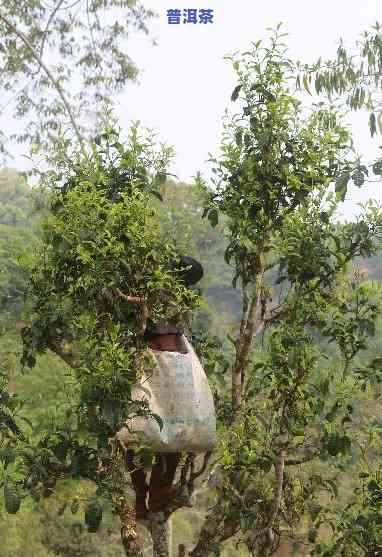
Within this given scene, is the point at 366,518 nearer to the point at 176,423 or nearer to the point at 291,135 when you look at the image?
the point at 176,423

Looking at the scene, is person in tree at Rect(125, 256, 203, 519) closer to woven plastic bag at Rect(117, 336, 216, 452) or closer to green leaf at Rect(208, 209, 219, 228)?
woven plastic bag at Rect(117, 336, 216, 452)

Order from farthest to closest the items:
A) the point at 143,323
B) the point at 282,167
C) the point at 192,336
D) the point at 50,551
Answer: the point at 50,551 → the point at 192,336 → the point at 282,167 → the point at 143,323

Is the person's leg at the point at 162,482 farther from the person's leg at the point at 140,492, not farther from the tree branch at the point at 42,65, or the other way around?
the tree branch at the point at 42,65

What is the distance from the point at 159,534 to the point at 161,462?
0.36m

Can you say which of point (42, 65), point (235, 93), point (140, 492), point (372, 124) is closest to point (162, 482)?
point (140, 492)

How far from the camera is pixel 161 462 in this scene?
321 centimetres

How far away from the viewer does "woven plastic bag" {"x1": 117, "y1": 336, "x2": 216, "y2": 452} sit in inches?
120

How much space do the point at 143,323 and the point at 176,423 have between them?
427 mm

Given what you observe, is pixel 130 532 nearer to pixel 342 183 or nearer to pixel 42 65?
pixel 342 183

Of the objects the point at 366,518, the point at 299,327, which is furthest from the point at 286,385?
the point at 366,518

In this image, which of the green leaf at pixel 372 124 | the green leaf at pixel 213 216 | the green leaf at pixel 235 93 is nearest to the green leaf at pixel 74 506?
the green leaf at pixel 213 216

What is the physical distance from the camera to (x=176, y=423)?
307cm

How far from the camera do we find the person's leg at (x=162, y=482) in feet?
10.6

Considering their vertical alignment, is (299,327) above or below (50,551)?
above
